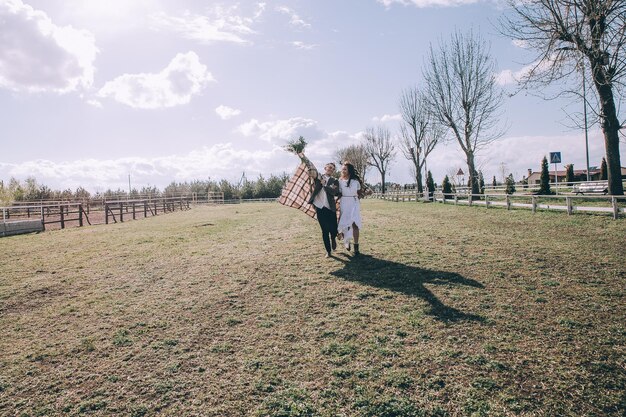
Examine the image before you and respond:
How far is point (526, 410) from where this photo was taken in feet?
8.65

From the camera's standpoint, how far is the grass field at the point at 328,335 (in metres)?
2.90

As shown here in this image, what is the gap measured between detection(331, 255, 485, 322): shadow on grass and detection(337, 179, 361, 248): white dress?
2.44 ft

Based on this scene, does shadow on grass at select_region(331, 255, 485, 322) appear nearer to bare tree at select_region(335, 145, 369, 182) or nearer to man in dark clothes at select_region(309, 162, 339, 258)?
man in dark clothes at select_region(309, 162, 339, 258)

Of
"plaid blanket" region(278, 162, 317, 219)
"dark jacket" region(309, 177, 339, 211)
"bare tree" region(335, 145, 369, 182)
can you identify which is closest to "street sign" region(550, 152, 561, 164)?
"plaid blanket" region(278, 162, 317, 219)

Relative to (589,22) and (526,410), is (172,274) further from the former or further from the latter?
(589,22)

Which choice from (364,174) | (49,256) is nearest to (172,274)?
(49,256)

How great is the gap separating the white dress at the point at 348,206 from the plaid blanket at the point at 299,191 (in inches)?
39.0

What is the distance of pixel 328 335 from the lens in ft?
13.1

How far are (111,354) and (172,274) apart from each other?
335cm

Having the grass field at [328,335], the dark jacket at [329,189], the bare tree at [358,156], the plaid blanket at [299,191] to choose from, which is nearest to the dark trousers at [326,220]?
the dark jacket at [329,189]

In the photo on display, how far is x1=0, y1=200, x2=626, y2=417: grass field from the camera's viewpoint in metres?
2.90

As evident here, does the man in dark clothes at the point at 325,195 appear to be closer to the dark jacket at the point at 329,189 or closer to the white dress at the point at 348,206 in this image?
the dark jacket at the point at 329,189

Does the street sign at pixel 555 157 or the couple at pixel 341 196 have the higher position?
the street sign at pixel 555 157

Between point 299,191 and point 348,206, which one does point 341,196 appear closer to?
point 348,206
